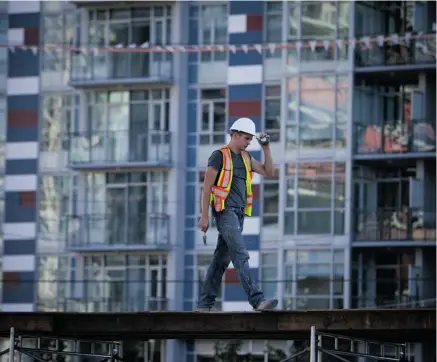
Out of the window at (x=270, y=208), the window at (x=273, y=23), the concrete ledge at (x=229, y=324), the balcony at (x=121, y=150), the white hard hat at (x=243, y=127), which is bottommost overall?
the concrete ledge at (x=229, y=324)

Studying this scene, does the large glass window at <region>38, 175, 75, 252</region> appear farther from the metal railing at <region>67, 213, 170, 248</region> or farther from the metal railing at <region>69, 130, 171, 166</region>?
the metal railing at <region>69, 130, 171, 166</region>

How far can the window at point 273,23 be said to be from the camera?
6906 cm

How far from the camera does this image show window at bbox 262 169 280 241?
68688 mm

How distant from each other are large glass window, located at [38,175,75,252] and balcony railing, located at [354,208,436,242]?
11.1 m

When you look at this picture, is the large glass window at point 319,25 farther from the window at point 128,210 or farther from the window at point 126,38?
the window at point 128,210

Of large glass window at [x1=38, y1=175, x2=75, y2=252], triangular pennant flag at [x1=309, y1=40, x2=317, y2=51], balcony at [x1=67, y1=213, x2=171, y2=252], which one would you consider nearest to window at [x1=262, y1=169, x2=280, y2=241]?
balcony at [x1=67, y1=213, x2=171, y2=252]

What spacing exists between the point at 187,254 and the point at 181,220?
119cm

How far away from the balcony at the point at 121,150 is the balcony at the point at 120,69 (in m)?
1.77

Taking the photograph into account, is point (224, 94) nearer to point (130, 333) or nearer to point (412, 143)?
point (412, 143)

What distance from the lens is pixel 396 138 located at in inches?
2677

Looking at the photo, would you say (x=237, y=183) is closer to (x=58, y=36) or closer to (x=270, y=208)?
(x=270, y=208)

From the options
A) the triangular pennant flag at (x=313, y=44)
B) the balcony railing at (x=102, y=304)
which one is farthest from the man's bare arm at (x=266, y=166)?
the balcony railing at (x=102, y=304)

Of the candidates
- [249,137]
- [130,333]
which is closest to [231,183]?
[249,137]

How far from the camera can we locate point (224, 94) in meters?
70.4
